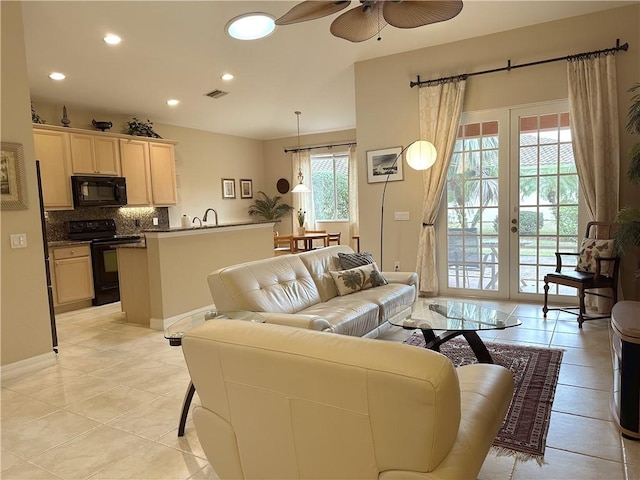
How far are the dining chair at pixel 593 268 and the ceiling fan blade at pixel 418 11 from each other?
9.34 ft

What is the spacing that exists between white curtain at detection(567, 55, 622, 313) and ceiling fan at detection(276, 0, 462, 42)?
2699 millimetres

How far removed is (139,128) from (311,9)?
16.3 ft

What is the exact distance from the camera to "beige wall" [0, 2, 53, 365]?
3291 millimetres

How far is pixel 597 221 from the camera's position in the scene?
4.34m

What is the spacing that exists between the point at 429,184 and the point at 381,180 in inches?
26.6

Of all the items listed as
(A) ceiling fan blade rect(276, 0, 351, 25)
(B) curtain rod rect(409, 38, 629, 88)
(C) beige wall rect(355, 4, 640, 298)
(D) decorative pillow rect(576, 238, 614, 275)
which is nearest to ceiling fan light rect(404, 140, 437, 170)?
(C) beige wall rect(355, 4, 640, 298)

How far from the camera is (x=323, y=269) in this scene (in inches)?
155

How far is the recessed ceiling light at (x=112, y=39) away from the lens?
4.36 m

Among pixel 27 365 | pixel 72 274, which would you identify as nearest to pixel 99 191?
pixel 72 274

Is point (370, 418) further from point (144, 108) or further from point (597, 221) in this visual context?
point (144, 108)

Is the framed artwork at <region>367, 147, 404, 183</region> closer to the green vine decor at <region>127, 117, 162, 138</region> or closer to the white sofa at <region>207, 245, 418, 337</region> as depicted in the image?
the white sofa at <region>207, 245, 418, 337</region>

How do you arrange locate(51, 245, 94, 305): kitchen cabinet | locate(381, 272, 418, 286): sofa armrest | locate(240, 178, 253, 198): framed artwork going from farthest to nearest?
locate(240, 178, 253, 198): framed artwork < locate(51, 245, 94, 305): kitchen cabinet < locate(381, 272, 418, 286): sofa armrest

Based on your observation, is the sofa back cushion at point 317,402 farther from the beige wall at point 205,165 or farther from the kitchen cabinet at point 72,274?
the beige wall at point 205,165

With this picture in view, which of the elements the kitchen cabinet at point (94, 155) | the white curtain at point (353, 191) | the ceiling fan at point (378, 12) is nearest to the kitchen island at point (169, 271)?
the kitchen cabinet at point (94, 155)
